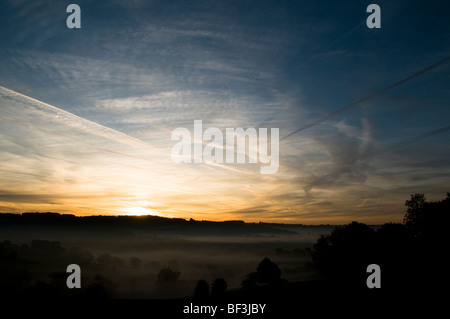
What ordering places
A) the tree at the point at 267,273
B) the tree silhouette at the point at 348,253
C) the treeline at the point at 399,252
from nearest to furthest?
the treeline at the point at 399,252 < the tree silhouette at the point at 348,253 < the tree at the point at 267,273

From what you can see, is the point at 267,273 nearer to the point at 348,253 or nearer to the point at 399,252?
the point at 348,253

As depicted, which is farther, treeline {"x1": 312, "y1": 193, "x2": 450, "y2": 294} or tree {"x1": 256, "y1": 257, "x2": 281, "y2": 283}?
tree {"x1": 256, "y1": 257, "x2": 281, "y2": 283}

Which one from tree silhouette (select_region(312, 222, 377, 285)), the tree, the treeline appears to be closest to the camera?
the treeline

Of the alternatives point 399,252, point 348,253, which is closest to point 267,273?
point 348,253

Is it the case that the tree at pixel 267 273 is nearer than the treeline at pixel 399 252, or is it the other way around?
the treeline at pixel 399 252

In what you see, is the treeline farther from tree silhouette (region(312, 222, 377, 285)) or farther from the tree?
the tree

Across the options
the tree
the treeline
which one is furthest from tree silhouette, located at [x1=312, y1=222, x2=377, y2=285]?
the tree

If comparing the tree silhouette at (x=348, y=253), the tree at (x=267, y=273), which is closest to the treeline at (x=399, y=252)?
the tree silhouette at (x=348, y=253)

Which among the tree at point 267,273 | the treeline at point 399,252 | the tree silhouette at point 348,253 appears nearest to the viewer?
the treeline at point 399,252

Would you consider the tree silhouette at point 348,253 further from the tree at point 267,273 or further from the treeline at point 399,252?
the tree at point 267,273

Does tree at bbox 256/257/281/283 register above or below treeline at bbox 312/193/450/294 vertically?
below
